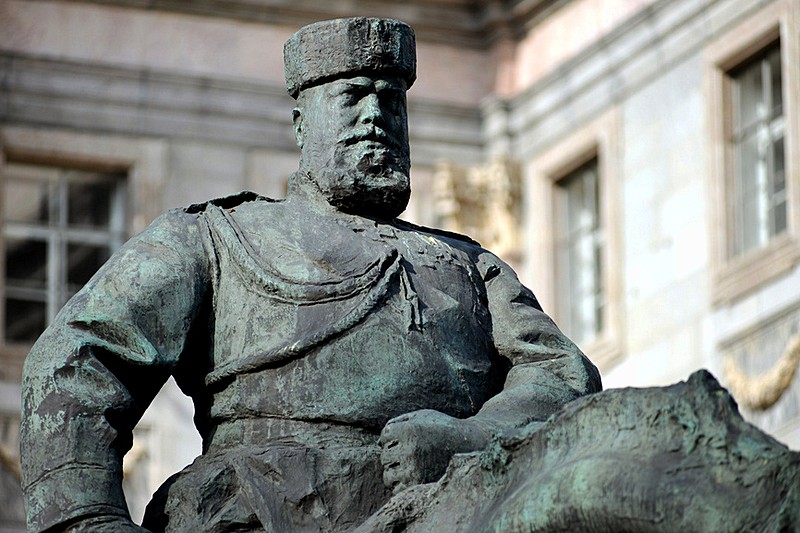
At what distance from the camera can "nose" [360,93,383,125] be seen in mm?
8336

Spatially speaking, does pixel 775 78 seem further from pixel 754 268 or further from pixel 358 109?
pixel 358 109

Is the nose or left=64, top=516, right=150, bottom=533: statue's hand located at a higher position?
the nose

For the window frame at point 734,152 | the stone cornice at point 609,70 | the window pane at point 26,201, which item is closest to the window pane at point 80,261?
the window pane at point 26,201

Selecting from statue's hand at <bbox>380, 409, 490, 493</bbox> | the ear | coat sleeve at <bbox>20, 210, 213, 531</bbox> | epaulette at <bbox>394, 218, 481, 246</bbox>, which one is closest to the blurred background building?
epaulette at <bbox>394, 218, 481, 246</bbox>

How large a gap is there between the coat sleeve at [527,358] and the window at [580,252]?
66.0 feet

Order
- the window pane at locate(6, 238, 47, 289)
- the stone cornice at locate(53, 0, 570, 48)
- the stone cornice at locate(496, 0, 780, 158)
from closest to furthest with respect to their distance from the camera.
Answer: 1. the stone cornice at locate(496, 0, 780, 158)
2. the window pane at locate(6, 238, 47, 289)
3. the stone cornice at locate(53, 0, 570, 48)

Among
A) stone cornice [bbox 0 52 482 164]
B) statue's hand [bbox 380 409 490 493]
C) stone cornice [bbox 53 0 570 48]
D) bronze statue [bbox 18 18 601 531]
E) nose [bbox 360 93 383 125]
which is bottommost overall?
statue's hand [bbox 380 409 490 493]

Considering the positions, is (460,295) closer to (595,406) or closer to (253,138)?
(595,406)

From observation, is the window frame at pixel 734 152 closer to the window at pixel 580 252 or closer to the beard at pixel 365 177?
the window at pixel 580 252

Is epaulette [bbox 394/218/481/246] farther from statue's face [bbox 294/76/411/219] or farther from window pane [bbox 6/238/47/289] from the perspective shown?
window pane [bbox 6/238/47/289]

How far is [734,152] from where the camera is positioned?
87.6 ft

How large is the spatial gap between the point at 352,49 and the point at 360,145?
234 mm

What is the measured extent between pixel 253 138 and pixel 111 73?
52.0 inches

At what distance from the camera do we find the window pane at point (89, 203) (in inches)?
1125
